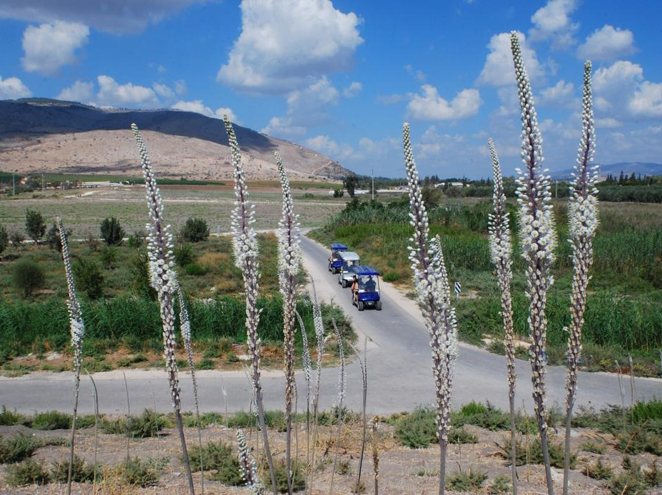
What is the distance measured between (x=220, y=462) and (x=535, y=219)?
8126 mm

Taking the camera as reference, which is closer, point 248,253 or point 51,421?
point 248,253

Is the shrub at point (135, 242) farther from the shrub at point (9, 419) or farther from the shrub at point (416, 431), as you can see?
the shrub at point (416, 431)

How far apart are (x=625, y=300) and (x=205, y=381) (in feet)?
56.5

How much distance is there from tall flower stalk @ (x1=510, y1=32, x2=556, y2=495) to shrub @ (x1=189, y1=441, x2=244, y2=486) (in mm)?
6726

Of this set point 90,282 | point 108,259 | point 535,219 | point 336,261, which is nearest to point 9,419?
point 535,219

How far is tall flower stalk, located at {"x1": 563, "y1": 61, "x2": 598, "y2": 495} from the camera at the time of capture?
4.28 metres

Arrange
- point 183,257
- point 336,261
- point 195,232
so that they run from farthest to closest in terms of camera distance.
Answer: point 195,232 → point 183,257 → point 336,261

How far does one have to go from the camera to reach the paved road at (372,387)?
50.6 ft

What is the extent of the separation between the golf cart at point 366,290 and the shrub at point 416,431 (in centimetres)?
1334

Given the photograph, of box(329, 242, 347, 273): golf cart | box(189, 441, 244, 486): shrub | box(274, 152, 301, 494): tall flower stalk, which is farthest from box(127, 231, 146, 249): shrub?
box(274, 152, 301, 494): tall flower stalk

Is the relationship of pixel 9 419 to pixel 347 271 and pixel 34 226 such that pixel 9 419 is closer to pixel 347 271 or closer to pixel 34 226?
pixel 347 271

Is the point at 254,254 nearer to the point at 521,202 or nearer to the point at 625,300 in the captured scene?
the point at 521,202

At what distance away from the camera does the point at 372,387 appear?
17047 millimetres

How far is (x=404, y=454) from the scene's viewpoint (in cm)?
1084
